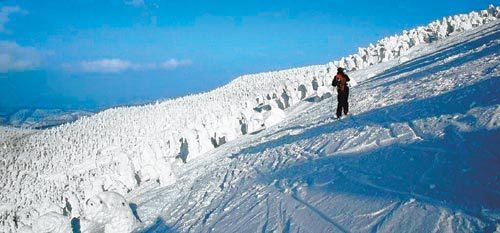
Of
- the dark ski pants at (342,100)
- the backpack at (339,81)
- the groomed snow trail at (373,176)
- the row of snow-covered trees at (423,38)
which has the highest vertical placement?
the row of snow-covered trees at (423,38)

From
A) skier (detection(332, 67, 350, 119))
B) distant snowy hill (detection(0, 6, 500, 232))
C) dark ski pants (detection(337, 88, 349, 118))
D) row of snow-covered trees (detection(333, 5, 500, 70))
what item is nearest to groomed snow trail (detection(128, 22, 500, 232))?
distant snowy hill (detection(0, 6, 500, 232))

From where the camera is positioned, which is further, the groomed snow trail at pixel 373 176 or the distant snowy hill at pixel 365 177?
the distant snowy hill at pixel 365 177

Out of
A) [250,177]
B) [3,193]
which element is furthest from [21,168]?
[250,177]

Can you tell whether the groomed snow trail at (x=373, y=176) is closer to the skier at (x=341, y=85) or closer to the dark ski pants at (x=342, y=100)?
the dark ski pants at (x=342, y=100)

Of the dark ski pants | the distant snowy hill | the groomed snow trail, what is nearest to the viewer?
the groomed snow trail

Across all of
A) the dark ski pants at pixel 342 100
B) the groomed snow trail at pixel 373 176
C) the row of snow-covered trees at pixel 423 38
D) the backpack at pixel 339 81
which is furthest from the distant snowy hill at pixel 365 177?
the row of snow-covered trees at pixel 423 38

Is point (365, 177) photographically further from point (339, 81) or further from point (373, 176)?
point (339, 81)

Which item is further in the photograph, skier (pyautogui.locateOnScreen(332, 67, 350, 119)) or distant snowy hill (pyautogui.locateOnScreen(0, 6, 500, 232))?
skier (pyautogui.locateOnScreen(332, 67, 350, 119))

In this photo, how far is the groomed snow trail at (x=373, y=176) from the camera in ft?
26.7

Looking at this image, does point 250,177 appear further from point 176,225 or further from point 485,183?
point 485,183

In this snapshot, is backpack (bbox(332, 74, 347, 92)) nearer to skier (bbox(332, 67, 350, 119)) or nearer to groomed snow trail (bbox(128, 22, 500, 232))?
skier (bbox(332, 67, 350, 119))

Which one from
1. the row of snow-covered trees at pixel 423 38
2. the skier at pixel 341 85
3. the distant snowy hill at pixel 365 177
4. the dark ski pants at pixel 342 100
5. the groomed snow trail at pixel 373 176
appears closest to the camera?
the groomed snow trail at pixel 373 176

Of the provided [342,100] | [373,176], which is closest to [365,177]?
[373,176]

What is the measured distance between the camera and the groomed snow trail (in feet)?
26.7
